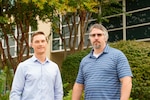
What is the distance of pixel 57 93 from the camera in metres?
4.38

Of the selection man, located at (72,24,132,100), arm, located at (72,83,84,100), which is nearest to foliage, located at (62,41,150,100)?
arm, located at (72,83,84,100)

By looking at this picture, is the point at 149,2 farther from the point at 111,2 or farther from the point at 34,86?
the point at 34,86

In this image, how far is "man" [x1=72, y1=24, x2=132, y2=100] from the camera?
13.2ft

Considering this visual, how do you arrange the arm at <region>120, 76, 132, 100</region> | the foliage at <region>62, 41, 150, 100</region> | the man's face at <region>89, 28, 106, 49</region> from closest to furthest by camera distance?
the arm at <region>120, 76, 132, 100</region>
the man's face at <region>89, 28, 106, 49</region>
the foliage at <region>62, 41, 150, 100</region>

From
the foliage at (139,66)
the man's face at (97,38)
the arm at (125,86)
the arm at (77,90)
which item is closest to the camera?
the arm at (125,86)

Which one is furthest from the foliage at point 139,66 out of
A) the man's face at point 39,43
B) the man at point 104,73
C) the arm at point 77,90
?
the man's face at point 39,43

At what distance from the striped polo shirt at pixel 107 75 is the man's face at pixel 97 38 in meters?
0.10

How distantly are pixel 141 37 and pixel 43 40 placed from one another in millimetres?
13188

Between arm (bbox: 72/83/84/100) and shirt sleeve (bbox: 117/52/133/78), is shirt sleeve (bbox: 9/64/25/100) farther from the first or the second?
shirt sleeve (bbox: 117/52/133/78)

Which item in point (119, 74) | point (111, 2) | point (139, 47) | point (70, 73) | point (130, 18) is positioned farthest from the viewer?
point (130, 18)

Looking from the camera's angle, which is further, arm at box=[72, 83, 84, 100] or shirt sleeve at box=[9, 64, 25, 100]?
arm at box=[72, 83, 84, 100]

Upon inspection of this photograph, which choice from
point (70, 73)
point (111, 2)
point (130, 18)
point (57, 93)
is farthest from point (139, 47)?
point (130, 18)

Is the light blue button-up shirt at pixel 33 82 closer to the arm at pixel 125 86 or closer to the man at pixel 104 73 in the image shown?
the man at pixel 104 73

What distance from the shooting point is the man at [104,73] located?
401 centimetres
